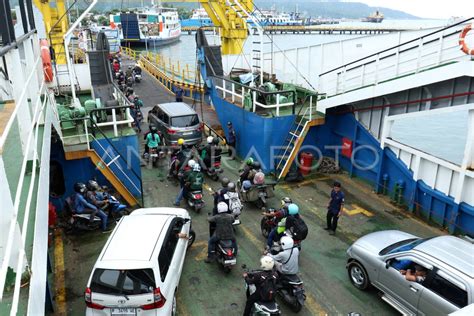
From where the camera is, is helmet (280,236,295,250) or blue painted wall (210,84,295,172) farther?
blue painted wall (210,84,295,172)

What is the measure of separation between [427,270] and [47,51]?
12608mm

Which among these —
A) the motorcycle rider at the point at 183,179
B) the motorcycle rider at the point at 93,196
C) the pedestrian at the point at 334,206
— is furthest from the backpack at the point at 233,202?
the motorcycle rider at the point at 93,196

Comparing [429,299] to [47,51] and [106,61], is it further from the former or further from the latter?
[106,61]

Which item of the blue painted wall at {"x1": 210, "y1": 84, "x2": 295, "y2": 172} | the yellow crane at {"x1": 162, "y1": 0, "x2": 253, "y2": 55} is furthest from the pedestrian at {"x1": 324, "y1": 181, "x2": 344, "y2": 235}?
the yellow crane at {"x1": 162, "y1": 0, "x2": 253, "y2": 55}

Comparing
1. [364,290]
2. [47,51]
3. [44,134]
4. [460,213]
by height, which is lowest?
[364,290]

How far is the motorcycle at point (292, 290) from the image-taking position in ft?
22.8

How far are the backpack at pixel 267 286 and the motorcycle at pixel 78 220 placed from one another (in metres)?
5.20

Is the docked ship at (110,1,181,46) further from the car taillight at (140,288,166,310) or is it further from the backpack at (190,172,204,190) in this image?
the car taillight at (140,288,166,310)

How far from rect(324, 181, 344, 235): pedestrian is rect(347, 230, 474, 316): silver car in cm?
138

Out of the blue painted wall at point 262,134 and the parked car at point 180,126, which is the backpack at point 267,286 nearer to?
the blue painted wall at point 262,134

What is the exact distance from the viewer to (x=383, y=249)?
7.45 metres

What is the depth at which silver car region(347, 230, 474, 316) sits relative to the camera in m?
5.97

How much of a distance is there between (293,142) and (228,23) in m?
9.85

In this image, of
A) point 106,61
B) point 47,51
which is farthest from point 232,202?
point 106,61
